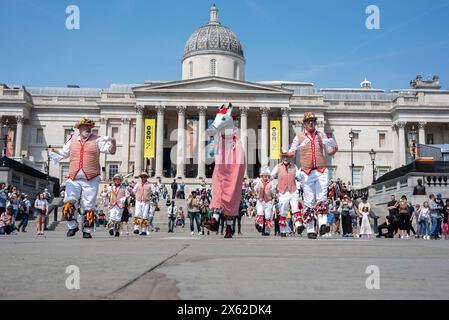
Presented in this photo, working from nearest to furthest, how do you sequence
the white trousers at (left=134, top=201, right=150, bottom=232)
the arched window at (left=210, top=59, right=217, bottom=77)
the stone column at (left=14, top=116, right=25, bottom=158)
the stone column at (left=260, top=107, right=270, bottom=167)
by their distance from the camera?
the white trousers at (left=134, top=201, right=150, bottom=232) → the stone column at (left=260, top=107, right=270, bottom=167) → the stone column at (left=14, top=116, right=25, bottom=158) → the arched window at (left=210, top=59, right=217, bottom=77)

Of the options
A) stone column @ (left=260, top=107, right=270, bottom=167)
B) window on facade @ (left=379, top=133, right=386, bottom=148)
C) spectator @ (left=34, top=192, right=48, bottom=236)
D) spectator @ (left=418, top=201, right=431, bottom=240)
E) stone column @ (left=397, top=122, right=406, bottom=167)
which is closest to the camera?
spectator @ (left=34, top=192, right=48, bottom=236)

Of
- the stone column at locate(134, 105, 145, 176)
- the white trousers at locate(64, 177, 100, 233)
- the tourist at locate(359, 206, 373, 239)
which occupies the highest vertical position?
the stone column at locate(134, 105, 145, 176)

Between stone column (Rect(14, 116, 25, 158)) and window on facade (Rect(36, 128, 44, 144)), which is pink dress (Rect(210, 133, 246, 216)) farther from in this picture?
window on facade (Rect(36, 128, 44, 144))

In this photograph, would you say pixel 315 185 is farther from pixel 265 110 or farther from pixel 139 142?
pixel 265 110

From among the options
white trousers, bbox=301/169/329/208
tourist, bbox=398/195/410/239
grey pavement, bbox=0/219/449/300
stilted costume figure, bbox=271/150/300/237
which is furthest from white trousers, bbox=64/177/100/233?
tourist, bbox=398/195/410/239

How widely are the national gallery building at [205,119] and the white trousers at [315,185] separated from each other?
4295 centimetres

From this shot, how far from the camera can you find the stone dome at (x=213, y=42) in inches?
2552

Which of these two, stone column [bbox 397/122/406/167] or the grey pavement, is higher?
A: stone column [bbox 397/122/406/167]

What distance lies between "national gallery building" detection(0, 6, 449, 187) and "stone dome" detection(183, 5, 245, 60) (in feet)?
0.47

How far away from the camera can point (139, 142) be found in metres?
54.8

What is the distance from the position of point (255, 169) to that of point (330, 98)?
17.5 m

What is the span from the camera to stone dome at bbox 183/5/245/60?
64.8 m

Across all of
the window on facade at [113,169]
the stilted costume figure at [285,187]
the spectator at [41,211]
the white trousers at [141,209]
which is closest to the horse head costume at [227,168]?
the stilted costume figure at [285,187]
